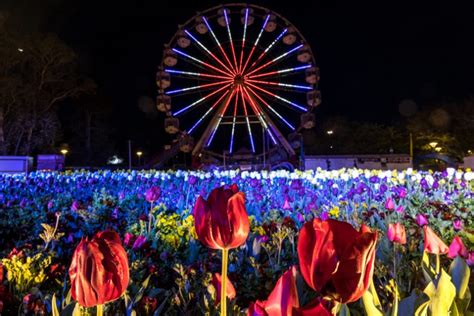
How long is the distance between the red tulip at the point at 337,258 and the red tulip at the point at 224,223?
0.67 feet

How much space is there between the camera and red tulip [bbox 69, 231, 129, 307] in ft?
2.89

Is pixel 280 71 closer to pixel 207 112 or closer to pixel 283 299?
pixel 207 112

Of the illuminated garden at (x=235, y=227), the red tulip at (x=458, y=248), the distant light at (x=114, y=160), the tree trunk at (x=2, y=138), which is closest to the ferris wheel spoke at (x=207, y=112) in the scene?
the illuminated garden at (x=235, y=227)

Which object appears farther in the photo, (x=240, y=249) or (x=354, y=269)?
(x=240, y=249)

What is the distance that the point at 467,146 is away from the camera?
33156 millimetres

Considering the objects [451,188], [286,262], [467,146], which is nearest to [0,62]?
[451,188]

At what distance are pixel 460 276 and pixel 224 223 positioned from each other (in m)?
0.62

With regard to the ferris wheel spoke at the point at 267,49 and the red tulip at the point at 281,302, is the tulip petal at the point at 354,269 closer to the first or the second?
the red tulip at the point at 281,302

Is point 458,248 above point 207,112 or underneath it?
underneath

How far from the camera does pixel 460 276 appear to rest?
3.88 feet

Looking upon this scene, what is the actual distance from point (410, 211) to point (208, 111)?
19944mm

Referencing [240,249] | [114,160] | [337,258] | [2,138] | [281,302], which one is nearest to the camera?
[281,302]

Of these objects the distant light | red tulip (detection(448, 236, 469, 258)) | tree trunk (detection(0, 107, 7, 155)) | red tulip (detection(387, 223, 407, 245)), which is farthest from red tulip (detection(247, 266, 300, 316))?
the distant light

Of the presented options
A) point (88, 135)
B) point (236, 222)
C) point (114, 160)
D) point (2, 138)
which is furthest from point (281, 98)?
point (114, 160)
